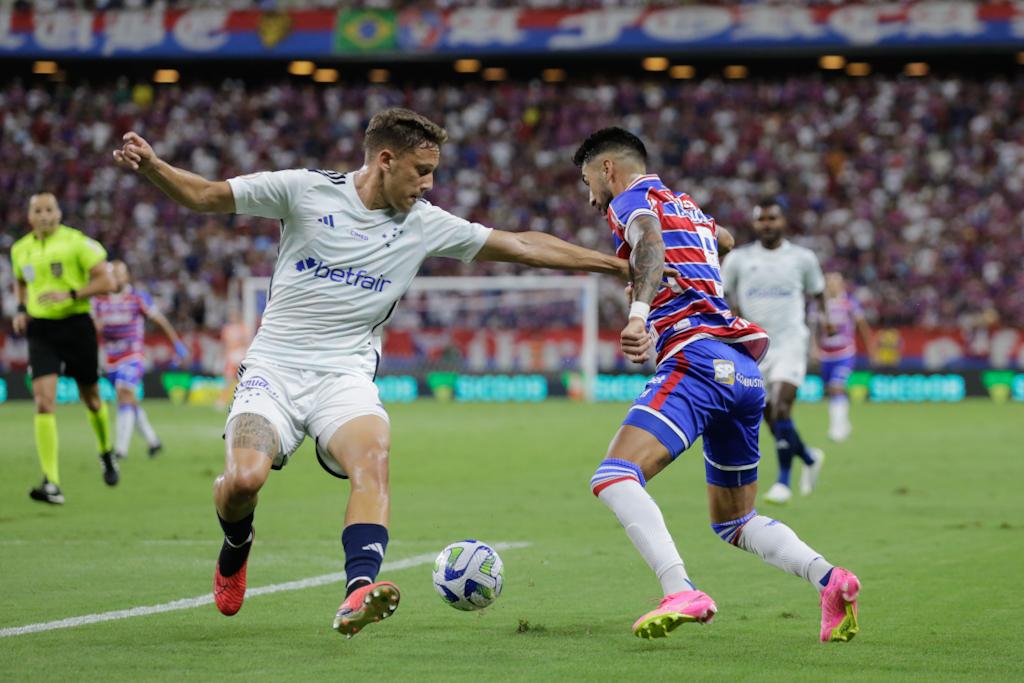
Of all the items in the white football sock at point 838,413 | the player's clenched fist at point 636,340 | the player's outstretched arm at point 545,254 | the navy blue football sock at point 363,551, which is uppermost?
the player's outstretched arm at point 545,254

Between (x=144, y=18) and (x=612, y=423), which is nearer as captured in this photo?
(x=612, y=423)

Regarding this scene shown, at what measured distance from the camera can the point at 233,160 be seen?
41000 mm

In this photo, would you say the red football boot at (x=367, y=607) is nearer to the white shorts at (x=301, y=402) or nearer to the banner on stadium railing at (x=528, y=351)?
the white shorts at (x=301, y=402)

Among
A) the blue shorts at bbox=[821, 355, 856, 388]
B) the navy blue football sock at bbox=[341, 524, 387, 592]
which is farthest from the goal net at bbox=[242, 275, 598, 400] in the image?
the navy blue football sock at bbox=[341, 524, 387, 592]

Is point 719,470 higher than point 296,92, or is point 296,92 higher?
point 296,92

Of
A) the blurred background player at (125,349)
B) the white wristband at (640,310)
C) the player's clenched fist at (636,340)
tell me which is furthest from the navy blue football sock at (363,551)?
the blurred background player at (125,349)

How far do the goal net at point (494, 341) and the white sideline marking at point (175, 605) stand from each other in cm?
2260

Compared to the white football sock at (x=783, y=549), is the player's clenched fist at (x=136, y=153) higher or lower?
higher

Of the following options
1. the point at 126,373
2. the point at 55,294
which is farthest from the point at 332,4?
the point at 55,294

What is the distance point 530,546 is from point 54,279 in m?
5.46

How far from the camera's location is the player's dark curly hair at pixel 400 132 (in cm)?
635

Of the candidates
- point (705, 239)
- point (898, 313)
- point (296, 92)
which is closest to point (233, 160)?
point (296, 92)

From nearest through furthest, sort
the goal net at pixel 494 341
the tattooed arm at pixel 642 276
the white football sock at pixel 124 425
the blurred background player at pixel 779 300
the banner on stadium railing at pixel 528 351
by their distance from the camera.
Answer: the tattooed arm at pixel 642 276 < the blurred background player at pixel 779 300 < the white football sock at pixel 124 425 < the goal net at pixel 494 341 < the banner on stadium railing at pixel 528 351

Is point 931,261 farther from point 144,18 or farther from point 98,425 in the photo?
point 98,425
